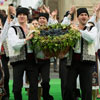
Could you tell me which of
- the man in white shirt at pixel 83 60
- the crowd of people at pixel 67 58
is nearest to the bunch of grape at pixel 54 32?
the crowd of people at pixel 67 58

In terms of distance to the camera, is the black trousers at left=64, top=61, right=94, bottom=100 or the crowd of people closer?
the crowd of people

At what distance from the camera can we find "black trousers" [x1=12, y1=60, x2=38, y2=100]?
7.98 metres

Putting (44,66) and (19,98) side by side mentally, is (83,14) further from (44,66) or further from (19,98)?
(19,98)

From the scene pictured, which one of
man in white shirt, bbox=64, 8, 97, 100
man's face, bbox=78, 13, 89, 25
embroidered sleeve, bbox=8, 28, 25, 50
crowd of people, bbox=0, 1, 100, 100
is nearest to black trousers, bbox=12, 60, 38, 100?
crowd of people, bbox=0, 1, 100, 100

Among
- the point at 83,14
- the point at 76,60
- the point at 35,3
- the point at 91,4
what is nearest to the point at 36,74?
the point at 76,60

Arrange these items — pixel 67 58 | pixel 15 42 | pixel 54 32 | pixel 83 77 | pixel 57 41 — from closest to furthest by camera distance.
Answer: pixel 57 41
pixel 54 32
pixel 15 42
pixel 83 77
pixel 67 58

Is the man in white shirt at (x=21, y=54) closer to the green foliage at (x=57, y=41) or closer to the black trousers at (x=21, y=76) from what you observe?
the black trousers at (x=21, y=76)

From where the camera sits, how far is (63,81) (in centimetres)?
910

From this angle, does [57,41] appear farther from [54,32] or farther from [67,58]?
[67,58]

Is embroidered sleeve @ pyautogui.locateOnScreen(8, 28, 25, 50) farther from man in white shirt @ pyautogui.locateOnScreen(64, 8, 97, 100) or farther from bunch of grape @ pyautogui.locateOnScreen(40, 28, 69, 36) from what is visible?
man in white shirt @ pyautogui.locateOnScreen(64, 8, 97, 100)

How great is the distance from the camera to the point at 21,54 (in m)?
7.84

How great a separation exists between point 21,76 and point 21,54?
43 cm

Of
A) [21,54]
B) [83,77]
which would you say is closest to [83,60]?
[83,77]

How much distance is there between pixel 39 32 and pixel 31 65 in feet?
2.30
